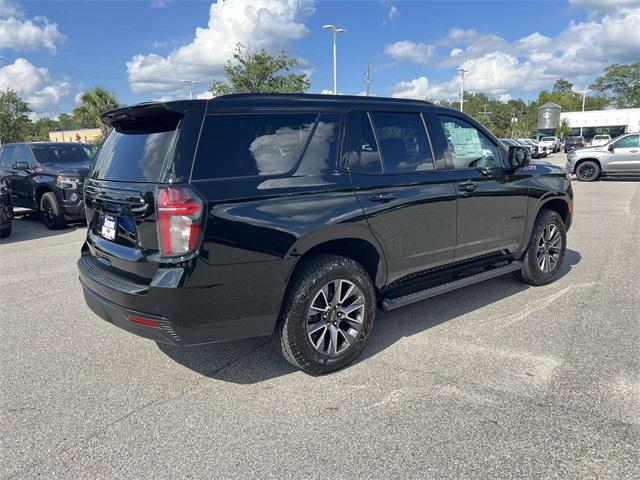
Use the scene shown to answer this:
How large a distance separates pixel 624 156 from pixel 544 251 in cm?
1500

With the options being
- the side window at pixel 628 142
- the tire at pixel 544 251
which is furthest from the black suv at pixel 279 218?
the side window at pixel 628 142

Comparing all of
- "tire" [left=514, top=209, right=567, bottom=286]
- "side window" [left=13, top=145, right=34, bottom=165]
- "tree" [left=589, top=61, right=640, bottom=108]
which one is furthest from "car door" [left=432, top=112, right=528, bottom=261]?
"tree" [left=589, top=61, right=640, bottom=108]

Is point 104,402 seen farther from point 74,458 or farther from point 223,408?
point 223,408

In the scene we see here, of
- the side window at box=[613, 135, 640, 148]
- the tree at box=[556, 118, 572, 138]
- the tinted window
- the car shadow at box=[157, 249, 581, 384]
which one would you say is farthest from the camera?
the tree at box=[556, 118, 572, 138]

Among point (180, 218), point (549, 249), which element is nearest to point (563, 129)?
point (549, 249)

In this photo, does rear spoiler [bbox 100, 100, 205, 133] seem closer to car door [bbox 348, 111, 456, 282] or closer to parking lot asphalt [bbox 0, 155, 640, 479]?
car door [bbox 348, 111, 456, 282]

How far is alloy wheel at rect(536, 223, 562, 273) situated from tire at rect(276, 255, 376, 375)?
2.59 metres

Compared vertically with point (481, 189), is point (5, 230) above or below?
below

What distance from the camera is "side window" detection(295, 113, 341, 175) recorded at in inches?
124

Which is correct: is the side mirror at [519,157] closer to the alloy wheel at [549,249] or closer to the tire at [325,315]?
the alloy wheel at [549,249]

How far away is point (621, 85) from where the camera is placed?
89.1 m

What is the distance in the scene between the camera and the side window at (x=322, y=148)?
314 centimetres

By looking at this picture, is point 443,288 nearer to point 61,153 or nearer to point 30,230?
point 30,230

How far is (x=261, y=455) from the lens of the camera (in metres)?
2.46
